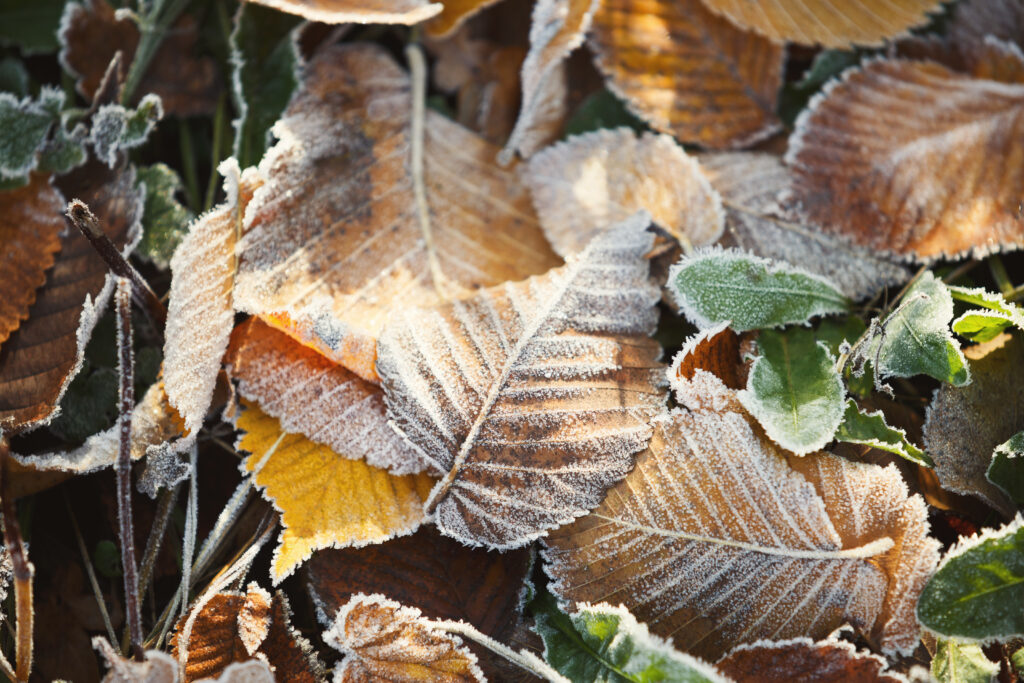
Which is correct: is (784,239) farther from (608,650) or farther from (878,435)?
(608,650)

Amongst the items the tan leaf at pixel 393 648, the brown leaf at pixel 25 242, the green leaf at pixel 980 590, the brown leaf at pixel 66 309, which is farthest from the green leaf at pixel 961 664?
the brown leaf at pixel 25 242

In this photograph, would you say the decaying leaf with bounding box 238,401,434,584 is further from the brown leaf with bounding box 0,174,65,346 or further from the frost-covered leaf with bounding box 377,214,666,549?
the brown leaf with bounding box 0,174,65,346

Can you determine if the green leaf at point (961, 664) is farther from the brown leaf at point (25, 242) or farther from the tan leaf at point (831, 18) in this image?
the brown leaf at point (25, 242)

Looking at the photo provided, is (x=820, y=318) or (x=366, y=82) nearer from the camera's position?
(x=820, y=318)

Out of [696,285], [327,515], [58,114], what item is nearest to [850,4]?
[696,285]

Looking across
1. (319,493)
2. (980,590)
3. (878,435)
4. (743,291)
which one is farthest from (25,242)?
(980,590)

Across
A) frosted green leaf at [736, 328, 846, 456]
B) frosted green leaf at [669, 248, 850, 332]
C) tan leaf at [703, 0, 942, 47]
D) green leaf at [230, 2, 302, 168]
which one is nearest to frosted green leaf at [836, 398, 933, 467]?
frosted green leaf at [736, 328, 846, 456]

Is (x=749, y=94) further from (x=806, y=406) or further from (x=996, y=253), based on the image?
(x=806, y=406)
